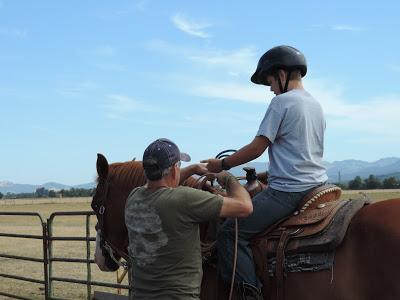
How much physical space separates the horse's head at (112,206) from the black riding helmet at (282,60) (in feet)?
3.97

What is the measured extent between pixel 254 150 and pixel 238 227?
498 mm

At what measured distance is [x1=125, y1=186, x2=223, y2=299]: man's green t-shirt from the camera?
2842 mm

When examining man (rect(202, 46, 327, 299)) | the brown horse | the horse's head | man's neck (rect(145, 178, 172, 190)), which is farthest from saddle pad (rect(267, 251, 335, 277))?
the horse's head

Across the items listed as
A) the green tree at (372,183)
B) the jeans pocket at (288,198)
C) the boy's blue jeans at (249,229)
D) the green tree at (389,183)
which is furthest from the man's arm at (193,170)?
the green tree at (389,183)

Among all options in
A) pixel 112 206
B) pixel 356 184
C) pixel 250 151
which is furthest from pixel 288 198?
pixel 356 184

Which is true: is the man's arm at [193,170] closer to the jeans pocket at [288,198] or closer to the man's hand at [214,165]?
the man's hand at [214,165]

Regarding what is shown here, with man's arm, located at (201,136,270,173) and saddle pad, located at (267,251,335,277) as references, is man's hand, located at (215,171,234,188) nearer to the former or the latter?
man's arm, located at (201,136,270,173)

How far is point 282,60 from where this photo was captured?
133 inches

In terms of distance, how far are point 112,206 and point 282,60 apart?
1.68 m

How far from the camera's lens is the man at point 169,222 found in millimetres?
2846

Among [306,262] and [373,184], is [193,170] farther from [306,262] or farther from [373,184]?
[373,184]

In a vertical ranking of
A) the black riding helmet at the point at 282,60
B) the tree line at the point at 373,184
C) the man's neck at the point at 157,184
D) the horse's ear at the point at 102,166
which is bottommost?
the tree line at the point at 373,184

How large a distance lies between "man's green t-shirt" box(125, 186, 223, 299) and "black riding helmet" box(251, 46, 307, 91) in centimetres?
107

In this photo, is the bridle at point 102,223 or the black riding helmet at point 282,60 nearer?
the black riding helmet at point 282,60
